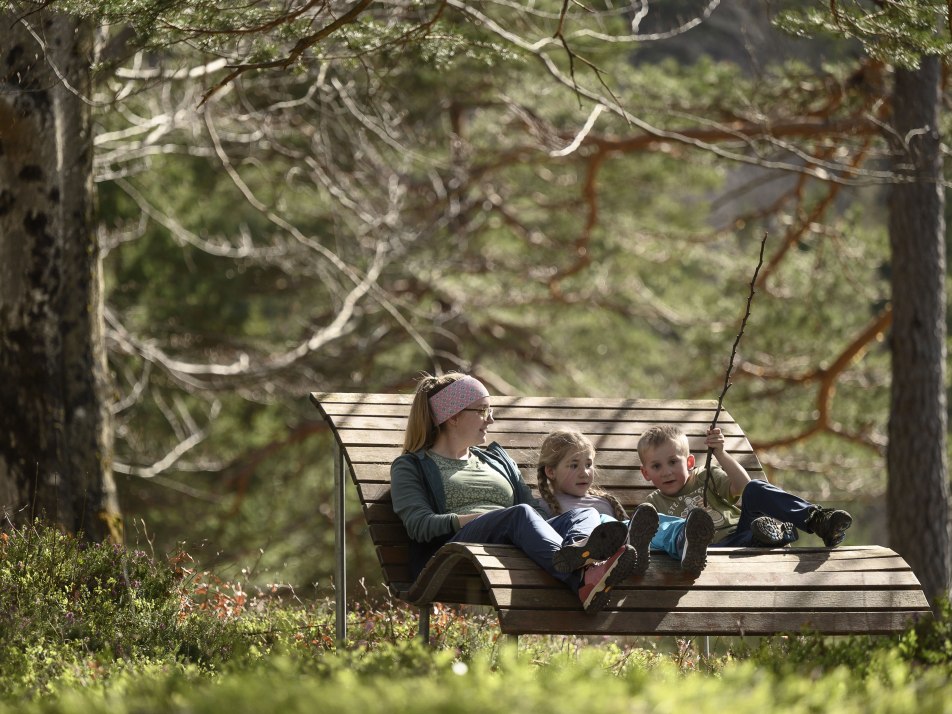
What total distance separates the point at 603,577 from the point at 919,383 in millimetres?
5348

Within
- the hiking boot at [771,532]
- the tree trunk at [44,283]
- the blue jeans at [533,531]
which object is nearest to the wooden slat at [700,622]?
the blue jeans at [533,531]

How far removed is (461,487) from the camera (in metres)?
4.69

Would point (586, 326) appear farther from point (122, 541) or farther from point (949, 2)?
point (949, 2)

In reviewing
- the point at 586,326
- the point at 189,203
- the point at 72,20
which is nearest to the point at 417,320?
the point at 189,203

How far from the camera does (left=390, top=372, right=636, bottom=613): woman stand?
13.4ft

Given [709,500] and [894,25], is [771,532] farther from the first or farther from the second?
[894,25]

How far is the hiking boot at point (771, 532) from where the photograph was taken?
14.3ft

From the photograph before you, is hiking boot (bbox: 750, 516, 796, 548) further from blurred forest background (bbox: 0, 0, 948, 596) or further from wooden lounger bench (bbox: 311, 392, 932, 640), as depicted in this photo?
blurred forest background (bbox: 0, 0, 948, 596)

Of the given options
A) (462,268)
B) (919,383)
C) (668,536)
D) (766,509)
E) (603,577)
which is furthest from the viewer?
(462,268)

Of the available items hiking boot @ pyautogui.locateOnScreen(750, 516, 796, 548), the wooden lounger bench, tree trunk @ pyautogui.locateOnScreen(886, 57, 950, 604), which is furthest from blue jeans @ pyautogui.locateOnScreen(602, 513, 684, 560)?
tree trunk @ pyautogui.locateOnScreen(886, 57, 950, 604)

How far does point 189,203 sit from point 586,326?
607 cm

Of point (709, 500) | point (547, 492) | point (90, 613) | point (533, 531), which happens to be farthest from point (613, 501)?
point (90, 613)

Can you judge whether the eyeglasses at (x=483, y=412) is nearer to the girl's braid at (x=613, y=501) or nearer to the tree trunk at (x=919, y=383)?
the girl's braid at (x=613, y=501)

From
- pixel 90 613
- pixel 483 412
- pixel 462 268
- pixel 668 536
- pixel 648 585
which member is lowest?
pixel 90 613
